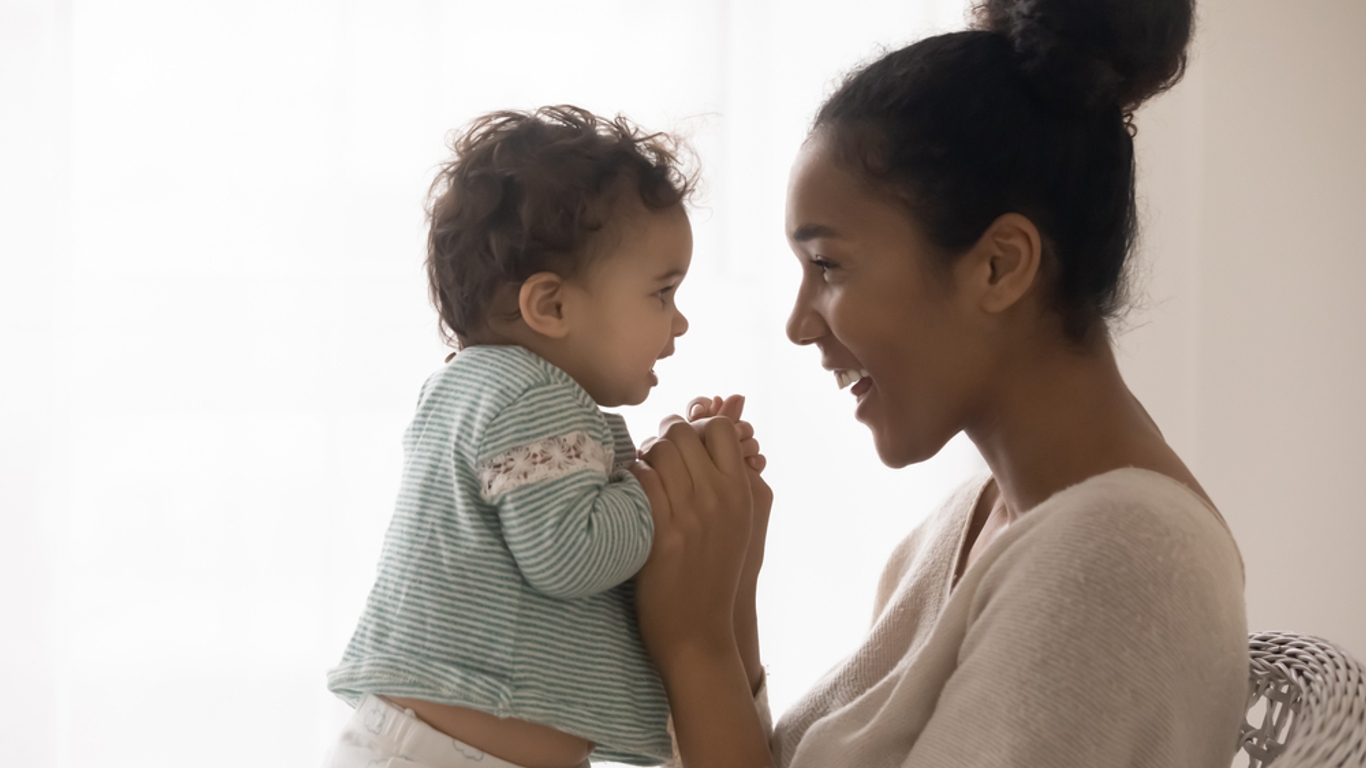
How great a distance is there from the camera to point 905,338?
115 cm

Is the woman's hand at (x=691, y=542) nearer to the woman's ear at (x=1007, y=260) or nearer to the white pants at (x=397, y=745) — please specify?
the white pants at (x=397, y=745)

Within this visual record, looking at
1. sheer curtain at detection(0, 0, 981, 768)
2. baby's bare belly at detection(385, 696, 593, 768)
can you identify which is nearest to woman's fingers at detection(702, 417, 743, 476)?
baby's bare belly at detection(385, 696, 593, 768)

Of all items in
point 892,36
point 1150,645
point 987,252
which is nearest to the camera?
point 1150,645

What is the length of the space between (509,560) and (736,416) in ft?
1.17

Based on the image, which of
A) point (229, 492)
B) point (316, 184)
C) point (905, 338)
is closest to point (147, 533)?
point (229, 492)

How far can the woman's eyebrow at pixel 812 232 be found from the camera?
3.79 feet

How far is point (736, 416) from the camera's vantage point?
1316mm

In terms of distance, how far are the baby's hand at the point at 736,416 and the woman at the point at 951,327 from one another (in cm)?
5

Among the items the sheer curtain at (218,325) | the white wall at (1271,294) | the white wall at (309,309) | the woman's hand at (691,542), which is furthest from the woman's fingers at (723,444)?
the white wall at (1271,294)

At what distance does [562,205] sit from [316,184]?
1.09m

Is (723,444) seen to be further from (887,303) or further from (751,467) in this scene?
(887,303)

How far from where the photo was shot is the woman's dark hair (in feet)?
3.55

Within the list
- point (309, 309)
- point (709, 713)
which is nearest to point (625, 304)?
point (709, 713)

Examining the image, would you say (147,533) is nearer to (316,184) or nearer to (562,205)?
(316,184)
